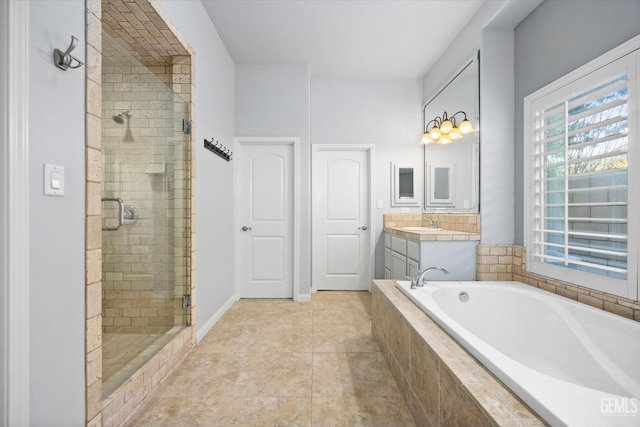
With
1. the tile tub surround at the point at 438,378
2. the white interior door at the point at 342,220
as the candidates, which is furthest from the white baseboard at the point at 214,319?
the tile tub surround at the point at 438,378

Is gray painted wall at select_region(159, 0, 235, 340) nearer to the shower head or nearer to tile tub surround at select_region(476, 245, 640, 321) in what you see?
the shower head

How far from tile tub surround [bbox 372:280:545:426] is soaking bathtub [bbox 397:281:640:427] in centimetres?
4

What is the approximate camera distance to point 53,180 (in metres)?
1.08

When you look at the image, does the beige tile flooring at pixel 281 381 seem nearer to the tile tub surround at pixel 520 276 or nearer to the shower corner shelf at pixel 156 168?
the tile tub surround at pixel 520 276

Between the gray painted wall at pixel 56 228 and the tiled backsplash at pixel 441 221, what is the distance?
2.72 metres

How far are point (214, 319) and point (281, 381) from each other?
1.22 metres

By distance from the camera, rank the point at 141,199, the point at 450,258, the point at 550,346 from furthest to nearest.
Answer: the point at 450,258
the point at 141,199
the point at 550,346

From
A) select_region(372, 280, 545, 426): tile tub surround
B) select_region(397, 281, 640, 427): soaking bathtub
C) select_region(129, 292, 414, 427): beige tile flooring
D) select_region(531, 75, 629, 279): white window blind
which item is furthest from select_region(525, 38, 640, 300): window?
select_region(129, 292, 414, 427): beige tile flooring

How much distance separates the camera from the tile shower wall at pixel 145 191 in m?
1.74

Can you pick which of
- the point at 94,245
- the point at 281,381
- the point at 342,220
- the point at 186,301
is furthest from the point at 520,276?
the point at 94,245

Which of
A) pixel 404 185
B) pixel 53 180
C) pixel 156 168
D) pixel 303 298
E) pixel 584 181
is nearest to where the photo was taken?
pixel 53 180

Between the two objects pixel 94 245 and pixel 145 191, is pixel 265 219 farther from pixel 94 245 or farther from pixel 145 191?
pixel 94 245

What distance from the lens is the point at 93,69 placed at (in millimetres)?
1286

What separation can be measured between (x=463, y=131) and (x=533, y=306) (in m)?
1.65
